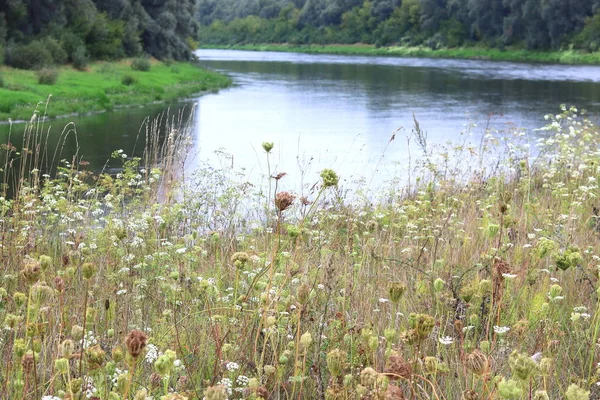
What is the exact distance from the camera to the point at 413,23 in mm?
78125

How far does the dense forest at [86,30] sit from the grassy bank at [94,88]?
76 cm

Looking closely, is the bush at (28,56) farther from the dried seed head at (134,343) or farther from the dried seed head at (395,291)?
the dried seed head at (134,343)

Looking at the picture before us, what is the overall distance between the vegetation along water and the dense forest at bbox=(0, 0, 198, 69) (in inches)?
3.9

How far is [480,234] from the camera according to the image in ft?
16.3

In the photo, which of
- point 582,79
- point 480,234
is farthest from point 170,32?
point 480,234

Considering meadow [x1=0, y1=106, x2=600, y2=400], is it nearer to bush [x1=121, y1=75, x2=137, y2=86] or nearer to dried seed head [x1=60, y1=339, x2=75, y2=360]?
dried seed head [x1=60, y1=339, x2=75, y2=360]

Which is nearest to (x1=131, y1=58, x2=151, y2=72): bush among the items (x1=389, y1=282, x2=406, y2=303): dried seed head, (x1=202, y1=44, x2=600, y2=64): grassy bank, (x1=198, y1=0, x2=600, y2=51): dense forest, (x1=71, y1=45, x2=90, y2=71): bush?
(x1=71, y1=45, x2=90, y2=71): bush

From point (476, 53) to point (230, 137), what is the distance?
1952 inches

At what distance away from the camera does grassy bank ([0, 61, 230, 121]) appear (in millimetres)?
17781

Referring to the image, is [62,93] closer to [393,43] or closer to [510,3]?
[510,3]

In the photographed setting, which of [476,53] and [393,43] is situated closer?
[476,53]

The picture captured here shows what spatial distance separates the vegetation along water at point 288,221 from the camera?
2.22 metres

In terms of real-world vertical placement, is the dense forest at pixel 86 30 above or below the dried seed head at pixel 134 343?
above

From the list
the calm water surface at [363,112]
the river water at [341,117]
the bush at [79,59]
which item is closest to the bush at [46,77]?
the river water at [341,117]
